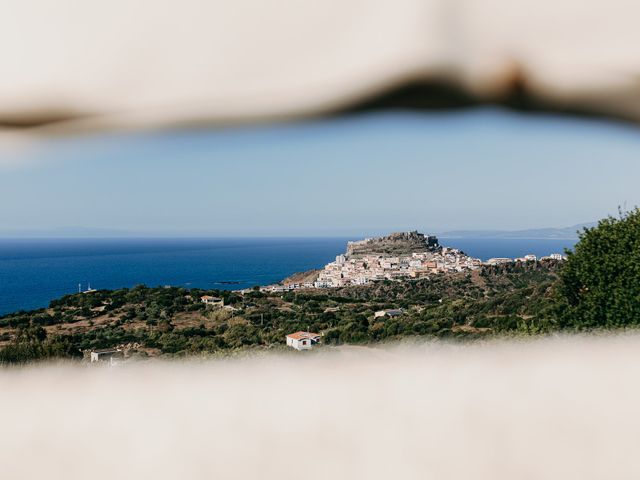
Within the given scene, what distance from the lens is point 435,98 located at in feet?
1.46

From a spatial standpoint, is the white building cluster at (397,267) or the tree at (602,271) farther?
the white building cluster at (397,267)

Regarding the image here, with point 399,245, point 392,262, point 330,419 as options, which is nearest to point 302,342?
point 330,419

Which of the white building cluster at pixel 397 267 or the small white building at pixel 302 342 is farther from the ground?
the small white building at pixel 302 342

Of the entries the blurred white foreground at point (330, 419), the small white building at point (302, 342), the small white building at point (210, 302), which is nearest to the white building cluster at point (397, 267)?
the small white building at point (210, 302)

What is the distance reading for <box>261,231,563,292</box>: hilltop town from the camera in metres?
22.3

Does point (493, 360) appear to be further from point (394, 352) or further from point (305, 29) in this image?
point (305, 29)

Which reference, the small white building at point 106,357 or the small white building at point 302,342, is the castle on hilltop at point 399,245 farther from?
the small white building at point 106,357

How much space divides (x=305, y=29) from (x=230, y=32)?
0.20ft

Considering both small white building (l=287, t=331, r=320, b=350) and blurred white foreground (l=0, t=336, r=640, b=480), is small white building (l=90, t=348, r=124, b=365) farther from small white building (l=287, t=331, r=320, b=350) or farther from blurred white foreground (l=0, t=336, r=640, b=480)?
small white building (l=287, t=331, r=320, b=350)

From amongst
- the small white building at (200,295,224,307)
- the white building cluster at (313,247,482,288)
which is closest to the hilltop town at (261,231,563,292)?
the white building cluster at (313,247,482,288)

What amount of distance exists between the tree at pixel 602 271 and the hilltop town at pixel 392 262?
43.5 feet

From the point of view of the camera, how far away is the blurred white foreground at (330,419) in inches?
18.1

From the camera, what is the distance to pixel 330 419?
0.50 meters

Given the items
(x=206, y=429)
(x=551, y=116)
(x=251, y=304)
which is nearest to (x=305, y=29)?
(x=551, y=116)
